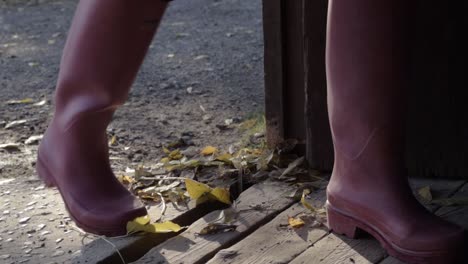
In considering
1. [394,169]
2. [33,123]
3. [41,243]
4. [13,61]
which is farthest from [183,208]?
[13,61]

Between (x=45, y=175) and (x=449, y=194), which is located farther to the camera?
(x=449, y=194)

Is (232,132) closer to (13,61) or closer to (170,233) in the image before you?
(170,233)

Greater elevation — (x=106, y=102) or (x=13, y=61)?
(x=106, y=102)

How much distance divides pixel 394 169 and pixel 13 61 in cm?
240

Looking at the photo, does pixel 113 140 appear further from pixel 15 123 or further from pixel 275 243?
pixel 275 243

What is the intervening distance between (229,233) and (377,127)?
14.2 inches

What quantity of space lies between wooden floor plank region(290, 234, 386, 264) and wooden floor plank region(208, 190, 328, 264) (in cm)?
2

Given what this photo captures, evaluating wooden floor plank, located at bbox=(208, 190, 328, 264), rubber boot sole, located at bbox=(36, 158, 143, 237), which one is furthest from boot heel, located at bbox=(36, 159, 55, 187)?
wooden floor plank, located at bbox=(208, 190, 328, 264)

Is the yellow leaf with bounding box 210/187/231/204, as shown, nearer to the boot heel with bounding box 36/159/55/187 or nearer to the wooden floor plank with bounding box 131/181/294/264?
the wooden floor plank with bounding box 131/181/294/264

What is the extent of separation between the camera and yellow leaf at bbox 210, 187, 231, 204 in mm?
1961

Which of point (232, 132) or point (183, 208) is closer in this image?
point (183, 208)

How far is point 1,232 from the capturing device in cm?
186

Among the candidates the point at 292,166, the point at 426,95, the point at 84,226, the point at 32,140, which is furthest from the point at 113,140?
the point at 426,95

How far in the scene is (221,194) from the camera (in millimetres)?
1966
